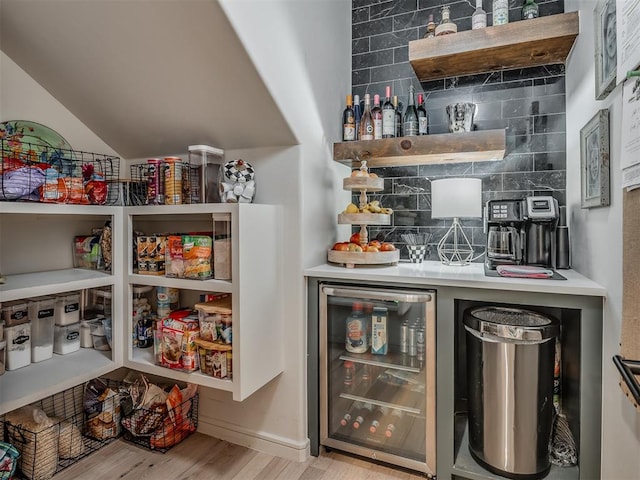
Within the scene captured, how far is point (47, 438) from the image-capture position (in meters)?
1.81

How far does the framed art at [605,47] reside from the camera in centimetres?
122

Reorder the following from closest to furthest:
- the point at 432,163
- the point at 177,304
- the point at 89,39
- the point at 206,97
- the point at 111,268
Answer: the point at 89,39 < the point at 206,97 < the point at 111,268 < the point at 177,304 < the point at 432,163

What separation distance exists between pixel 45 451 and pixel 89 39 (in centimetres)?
188

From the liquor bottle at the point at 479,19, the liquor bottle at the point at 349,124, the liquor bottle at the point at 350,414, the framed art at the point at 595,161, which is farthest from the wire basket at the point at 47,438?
the liquor bottle at the point at 479,19

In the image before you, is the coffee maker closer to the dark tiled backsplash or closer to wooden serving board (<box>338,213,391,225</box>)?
the dark tiled backsplash

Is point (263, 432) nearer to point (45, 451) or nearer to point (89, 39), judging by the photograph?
point (45, 451)

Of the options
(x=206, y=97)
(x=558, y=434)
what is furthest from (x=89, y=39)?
(x=558, y=434)

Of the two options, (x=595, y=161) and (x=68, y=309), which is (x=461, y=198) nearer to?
(x=595, y=161)

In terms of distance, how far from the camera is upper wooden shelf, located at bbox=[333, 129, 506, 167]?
6.48 feet

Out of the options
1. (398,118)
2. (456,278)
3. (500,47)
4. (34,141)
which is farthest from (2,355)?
(500,47)

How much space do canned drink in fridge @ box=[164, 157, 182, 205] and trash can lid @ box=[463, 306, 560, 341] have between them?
5.12ft

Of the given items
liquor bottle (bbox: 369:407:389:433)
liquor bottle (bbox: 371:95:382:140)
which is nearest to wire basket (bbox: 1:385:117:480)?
liquor bottle (bbox: 369:407:389:433)

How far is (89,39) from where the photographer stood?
62.2 inches

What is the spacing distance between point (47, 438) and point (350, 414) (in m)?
1.49
